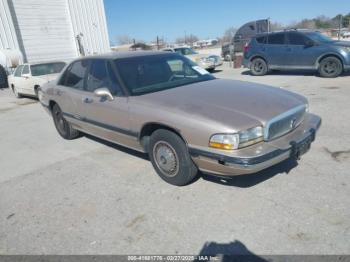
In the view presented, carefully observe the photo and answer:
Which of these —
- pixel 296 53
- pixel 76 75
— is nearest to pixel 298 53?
pixel 296 53

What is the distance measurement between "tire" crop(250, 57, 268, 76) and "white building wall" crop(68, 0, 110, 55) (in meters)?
12.3

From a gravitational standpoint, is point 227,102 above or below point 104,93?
below

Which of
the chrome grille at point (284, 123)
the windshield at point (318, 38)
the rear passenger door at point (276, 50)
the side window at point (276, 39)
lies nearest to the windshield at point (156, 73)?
the chrome grille at point (284, 123)

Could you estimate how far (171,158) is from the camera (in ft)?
11.4

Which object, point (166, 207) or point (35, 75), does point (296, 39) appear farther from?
point (166, 207)

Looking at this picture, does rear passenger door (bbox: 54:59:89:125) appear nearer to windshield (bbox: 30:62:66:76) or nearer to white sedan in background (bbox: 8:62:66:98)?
white sedan in background (bbox: 8:62:66:98)

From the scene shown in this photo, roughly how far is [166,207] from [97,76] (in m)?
2.26

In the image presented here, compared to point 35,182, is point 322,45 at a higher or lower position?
higher

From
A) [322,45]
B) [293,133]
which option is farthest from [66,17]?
[293,133]

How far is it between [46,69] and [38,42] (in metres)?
8.91

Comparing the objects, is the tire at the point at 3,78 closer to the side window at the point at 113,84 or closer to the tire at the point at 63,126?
the tire at the point at 63,126

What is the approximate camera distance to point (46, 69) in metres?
11.0

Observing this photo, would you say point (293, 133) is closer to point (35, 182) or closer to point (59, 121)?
point (35, 182)

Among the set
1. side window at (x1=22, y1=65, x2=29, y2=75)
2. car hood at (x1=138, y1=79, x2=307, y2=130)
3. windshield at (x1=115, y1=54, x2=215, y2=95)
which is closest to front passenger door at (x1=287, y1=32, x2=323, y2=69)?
windshield at (x1=115, y1=54, x2=215, y2=95)
